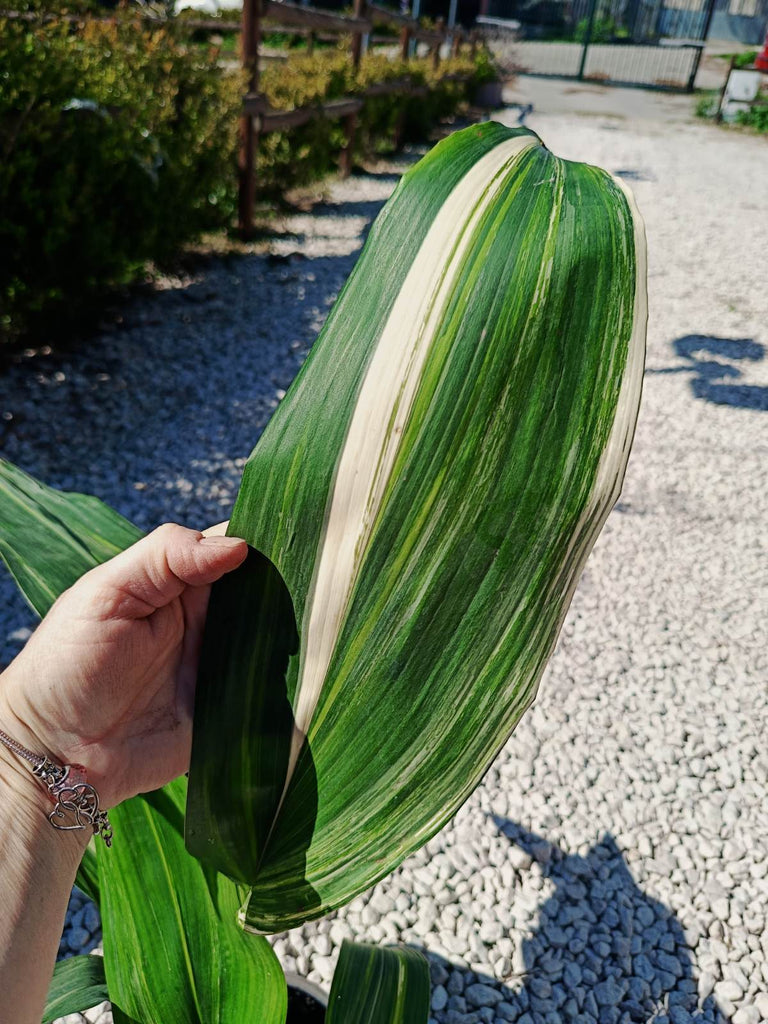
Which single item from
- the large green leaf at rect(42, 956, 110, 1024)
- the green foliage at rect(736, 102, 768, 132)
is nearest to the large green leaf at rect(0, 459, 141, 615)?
the large green leaf at rect(42, 956, 110, 1024)

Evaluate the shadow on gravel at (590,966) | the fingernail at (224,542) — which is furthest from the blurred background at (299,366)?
the fingernail at (224,542)

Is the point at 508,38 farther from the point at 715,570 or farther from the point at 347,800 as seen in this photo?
the point at 347,800

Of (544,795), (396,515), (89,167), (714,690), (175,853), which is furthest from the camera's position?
(89,167)

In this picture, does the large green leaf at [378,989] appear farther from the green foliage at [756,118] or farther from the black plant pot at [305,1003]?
the green foliage at [756,118]

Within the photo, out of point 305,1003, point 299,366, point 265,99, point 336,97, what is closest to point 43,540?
point 305,1003

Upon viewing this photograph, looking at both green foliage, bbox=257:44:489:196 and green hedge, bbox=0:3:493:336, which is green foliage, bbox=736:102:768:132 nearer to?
green foliage, bbox=257:44:489:196

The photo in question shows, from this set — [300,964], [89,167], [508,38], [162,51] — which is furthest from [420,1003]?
[508,38]
